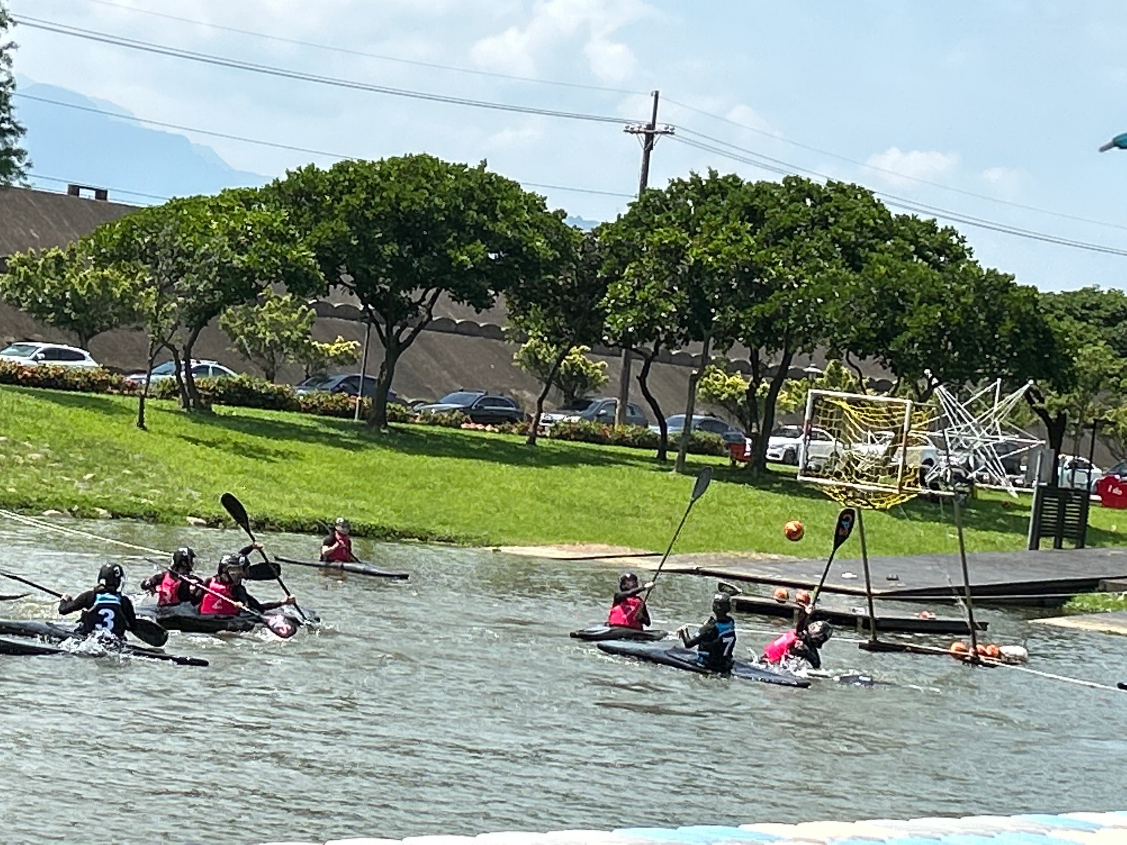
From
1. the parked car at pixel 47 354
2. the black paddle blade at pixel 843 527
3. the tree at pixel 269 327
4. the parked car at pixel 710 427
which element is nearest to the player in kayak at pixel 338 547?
the black paddle blade at pixel 843 527

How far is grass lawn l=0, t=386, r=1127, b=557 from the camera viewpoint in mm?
36438

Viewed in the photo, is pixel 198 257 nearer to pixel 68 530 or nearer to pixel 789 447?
pixel 68 530

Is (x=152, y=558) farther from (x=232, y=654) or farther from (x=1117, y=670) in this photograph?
(x=1117, y=670)

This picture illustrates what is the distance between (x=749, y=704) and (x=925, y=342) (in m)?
27.5

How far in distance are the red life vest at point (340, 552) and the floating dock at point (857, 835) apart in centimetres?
1682

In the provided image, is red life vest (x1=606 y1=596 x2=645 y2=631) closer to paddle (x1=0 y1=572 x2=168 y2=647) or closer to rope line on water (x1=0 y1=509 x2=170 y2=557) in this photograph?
paddle (x1=0 y1=572 x2=168 y2=647)

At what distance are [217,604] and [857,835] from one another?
12067 mm

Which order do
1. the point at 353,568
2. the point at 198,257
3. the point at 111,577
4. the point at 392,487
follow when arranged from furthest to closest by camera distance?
the point at 198,257 → the point at 392,487 → the point at 353,568 → the point at 111,577

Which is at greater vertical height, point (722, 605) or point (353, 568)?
point (722, 605)

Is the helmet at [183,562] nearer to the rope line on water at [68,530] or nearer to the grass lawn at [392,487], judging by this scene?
the rope line on water at [68,530]

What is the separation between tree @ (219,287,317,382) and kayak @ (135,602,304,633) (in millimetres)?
37905

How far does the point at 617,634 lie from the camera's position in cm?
2398

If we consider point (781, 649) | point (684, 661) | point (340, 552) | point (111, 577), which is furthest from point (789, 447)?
point (111, 577)

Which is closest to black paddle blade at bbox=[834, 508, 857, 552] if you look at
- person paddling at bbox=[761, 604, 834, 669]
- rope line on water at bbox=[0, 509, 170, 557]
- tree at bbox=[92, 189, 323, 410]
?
person paddling at bbox=[761, 604, 834, 669]
